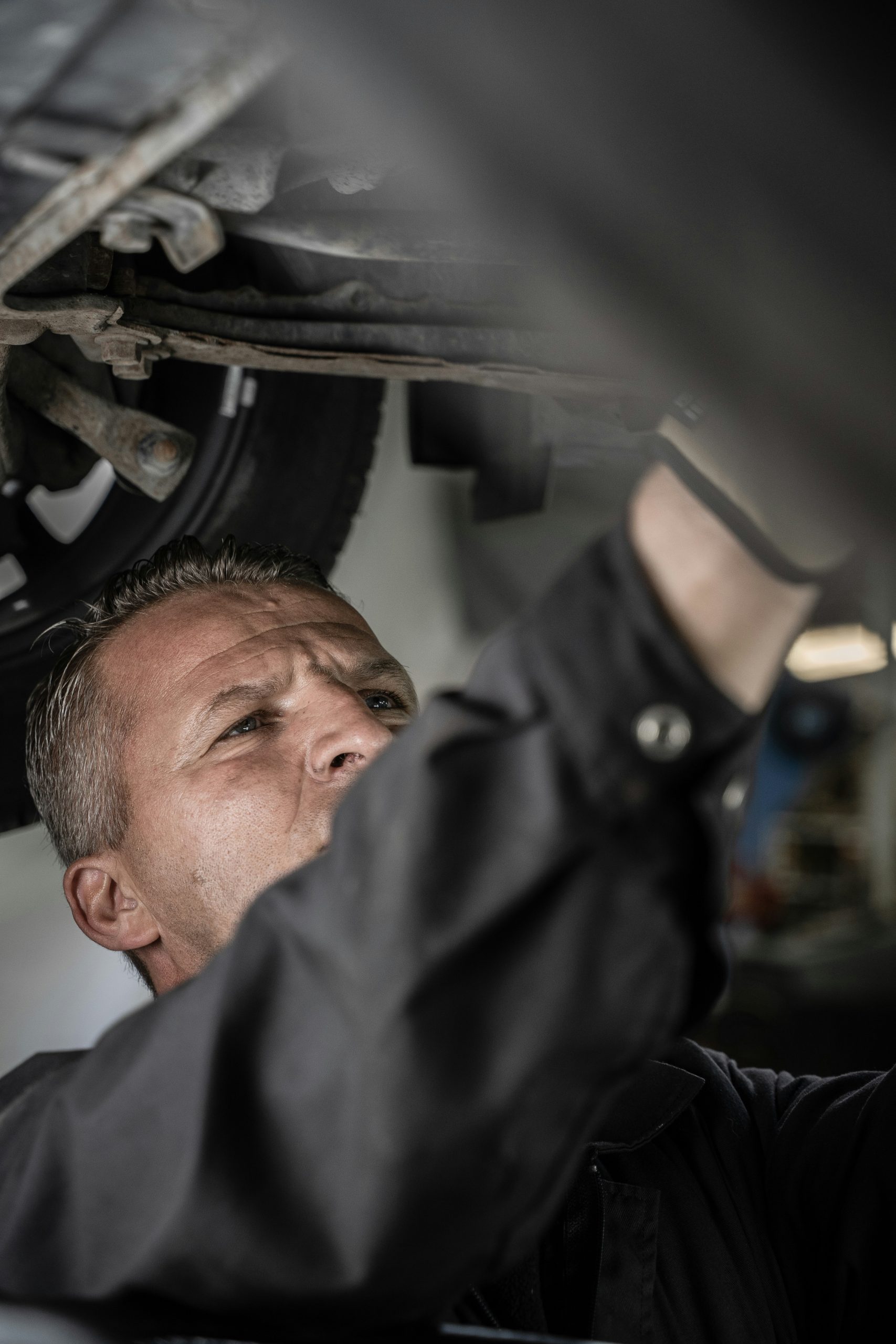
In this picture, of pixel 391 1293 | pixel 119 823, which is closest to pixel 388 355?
pixel 119 823

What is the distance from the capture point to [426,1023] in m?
0.47

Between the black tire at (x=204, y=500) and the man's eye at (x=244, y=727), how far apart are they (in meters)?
0.41

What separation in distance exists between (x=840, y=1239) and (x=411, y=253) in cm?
78

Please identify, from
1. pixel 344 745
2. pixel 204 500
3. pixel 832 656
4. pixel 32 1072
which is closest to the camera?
pixel 32 1072

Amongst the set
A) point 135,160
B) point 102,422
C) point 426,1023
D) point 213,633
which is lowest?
point 426,1023

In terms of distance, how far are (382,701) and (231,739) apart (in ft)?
0.60

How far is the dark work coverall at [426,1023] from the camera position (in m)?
0.47

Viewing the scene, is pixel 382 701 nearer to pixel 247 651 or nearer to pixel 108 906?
pixel 247 651

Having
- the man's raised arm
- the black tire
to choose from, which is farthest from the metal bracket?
the black tire

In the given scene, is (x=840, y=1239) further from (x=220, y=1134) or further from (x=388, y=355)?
(x=388, y=355)

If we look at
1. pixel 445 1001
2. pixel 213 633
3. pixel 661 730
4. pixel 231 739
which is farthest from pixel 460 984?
pixel 213 633

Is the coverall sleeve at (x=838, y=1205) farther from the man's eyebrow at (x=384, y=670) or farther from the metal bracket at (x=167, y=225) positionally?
the metal bracket at (x=167, y=225)

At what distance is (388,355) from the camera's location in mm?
1001

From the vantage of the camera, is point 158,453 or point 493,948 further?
point 158,453
